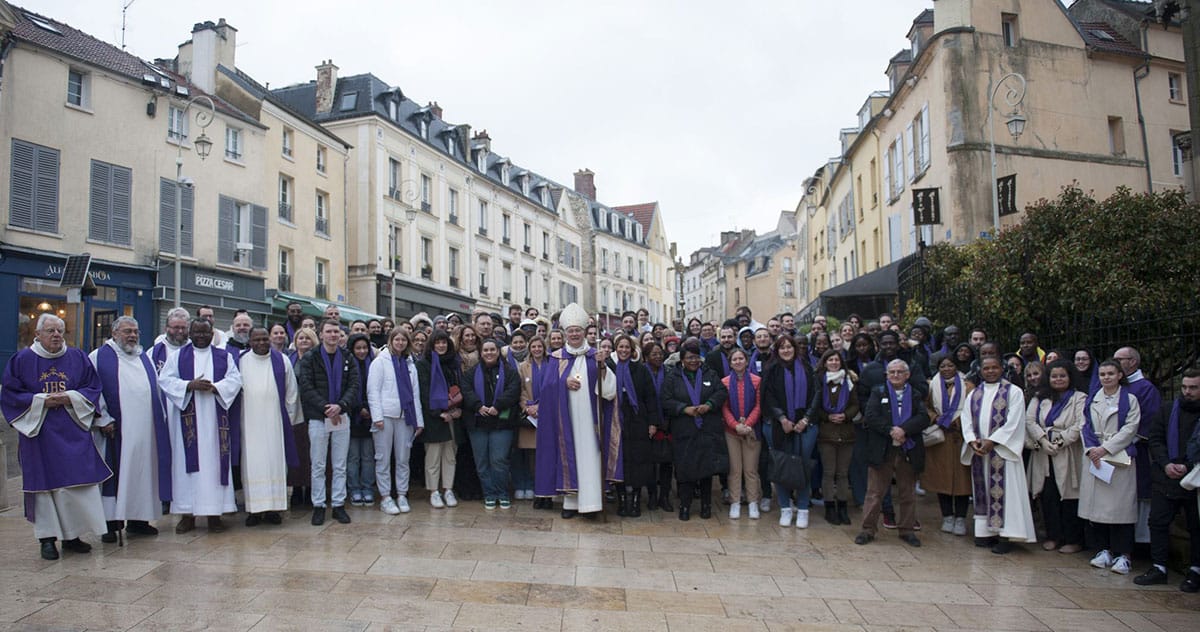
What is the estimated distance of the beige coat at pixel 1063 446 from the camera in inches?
257

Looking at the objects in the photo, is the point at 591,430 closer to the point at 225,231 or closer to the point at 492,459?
the point at 492,459

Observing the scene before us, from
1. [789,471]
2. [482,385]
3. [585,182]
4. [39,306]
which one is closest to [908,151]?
[789,471]

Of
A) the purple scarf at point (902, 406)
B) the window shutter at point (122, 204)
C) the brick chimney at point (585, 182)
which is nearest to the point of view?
the purple scarf at point (902, 406)

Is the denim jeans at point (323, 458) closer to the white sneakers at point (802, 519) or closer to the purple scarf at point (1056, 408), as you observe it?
the white sneakers at point (802, 519)

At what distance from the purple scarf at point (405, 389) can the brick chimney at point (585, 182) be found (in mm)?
46888

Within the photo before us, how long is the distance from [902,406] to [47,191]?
58.8 feet

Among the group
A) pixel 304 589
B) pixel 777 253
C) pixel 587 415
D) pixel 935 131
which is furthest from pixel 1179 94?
pixel 777 253

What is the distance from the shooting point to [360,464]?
313 inches

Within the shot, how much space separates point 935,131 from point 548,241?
25.7 metres

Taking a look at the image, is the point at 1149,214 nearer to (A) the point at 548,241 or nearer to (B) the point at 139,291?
(B) the point at 139,291

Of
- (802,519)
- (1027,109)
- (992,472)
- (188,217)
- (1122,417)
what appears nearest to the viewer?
(1122,417)

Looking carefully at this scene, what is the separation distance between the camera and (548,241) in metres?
43.0

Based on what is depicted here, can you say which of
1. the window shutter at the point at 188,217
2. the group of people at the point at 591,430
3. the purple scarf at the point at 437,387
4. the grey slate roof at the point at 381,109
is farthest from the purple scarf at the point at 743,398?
the grey slate roof at the point at 381,109

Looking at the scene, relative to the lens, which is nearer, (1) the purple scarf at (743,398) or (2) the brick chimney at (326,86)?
(1) the purple scarf at (743,398)
